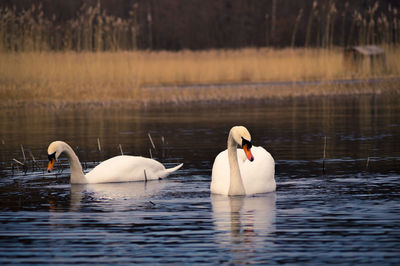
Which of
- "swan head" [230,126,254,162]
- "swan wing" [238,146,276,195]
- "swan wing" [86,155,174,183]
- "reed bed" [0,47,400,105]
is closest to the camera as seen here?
"swan head" [230,126,254,162]

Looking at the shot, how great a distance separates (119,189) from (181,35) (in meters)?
44.0

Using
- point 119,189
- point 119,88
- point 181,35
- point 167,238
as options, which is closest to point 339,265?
point 167,238

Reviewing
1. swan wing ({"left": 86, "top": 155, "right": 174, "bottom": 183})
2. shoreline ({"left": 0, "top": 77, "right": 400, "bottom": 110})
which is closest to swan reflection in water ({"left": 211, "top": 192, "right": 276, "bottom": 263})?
swan wing ({"left": 86, "top": 155, "right": 174, "bottom": 183})

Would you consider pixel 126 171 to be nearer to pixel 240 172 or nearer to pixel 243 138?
pixel 240 172

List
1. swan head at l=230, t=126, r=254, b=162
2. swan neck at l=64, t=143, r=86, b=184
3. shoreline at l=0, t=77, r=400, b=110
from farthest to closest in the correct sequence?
shoreline at l=0, t=77, r=400, b=110, swan neck at l=64, t=143, r=86, b=184, swan head at l=230, t=126, r=254, b=162

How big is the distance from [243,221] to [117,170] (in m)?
3.51

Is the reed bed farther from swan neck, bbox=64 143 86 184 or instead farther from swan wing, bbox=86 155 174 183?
swan neck, bbox=64 143 86 184

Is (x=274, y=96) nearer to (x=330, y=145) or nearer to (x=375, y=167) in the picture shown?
(x=330, y=145)

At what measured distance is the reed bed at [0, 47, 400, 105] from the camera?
25.1 metres

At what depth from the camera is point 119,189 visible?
1135 cm

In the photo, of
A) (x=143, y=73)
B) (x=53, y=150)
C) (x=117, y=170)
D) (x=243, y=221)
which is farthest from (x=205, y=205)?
(x=143, y=73)

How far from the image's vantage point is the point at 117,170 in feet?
39.1

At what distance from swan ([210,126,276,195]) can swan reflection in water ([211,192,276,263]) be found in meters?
0.09

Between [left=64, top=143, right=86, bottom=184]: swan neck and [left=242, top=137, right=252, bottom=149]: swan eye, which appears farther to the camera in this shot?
[left=64, top=143, right=86, bottom=184]: swan neck
